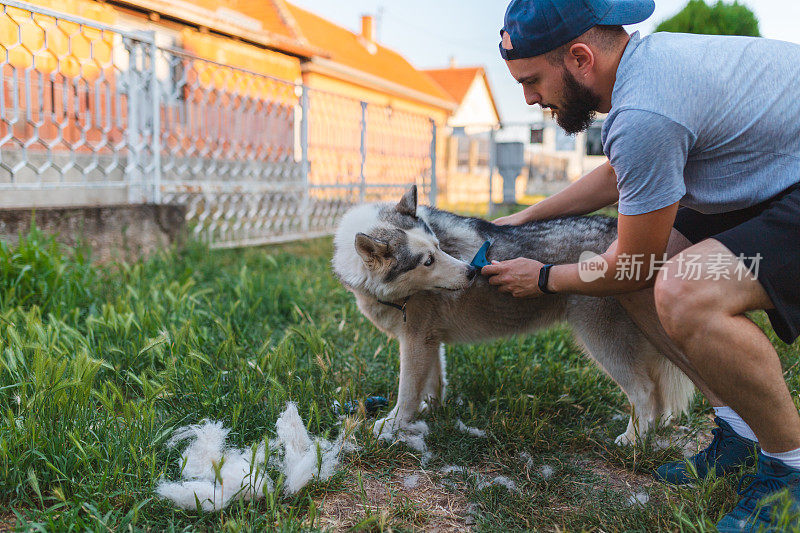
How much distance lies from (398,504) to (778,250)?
4.76ft

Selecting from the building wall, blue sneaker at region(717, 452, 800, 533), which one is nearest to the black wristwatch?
blue sneaker at region(717, 452, 800, 533)

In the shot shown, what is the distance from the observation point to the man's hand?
2229mm

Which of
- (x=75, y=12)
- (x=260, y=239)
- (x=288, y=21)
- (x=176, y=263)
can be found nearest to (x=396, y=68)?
(x=288, y=21)

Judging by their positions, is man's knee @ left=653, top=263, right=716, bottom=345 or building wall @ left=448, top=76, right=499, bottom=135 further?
building wall @ left=448, top=76, right=499, bottom=135

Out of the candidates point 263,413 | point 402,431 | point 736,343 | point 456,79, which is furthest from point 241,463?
point 456,79

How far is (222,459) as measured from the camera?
1.73 m

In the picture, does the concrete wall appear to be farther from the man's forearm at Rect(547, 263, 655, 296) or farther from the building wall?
the building wall

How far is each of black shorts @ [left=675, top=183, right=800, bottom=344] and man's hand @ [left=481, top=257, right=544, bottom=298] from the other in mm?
692

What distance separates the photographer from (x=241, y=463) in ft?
6.11

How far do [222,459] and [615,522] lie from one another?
1.28 m

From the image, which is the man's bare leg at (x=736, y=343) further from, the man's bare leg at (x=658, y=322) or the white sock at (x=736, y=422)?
the man's bare leg at (x=658, y=322)

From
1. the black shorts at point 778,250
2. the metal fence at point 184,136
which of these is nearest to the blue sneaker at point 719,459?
the black shorts at point 778,250

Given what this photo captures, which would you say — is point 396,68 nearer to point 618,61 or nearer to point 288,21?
point 288,21

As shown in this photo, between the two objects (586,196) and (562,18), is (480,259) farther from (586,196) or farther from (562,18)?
(562,18)
